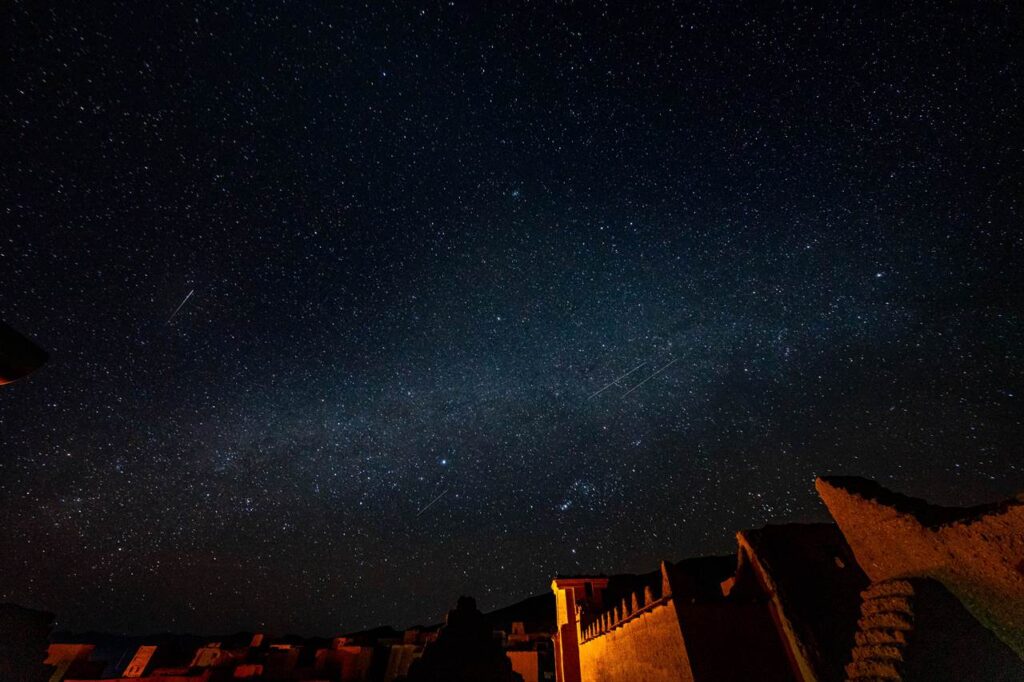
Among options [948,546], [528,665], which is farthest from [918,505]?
[528,665]

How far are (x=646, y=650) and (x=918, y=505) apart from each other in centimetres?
902

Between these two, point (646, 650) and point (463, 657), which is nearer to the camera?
point (463, 657)

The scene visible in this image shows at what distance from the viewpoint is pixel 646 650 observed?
1402 centimetres

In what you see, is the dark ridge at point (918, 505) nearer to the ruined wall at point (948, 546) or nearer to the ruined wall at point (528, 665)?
the ruined wall at point (948, 546)

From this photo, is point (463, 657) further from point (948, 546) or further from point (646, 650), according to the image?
point (646, 650)

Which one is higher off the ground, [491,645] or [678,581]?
[678,581]

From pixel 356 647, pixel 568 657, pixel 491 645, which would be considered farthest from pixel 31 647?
pixel 356 647

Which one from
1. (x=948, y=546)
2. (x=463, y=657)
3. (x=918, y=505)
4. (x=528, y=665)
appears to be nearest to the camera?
(x=463, y=657)

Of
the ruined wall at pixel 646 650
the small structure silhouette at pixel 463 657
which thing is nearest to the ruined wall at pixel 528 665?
the ruined wall at pixel 646 650

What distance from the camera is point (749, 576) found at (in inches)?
530

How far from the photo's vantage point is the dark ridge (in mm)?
7688

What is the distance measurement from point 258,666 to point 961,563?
44362 mm

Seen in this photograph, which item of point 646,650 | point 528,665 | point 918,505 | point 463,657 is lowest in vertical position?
point 463,657

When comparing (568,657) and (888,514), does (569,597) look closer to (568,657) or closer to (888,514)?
(568,657)
